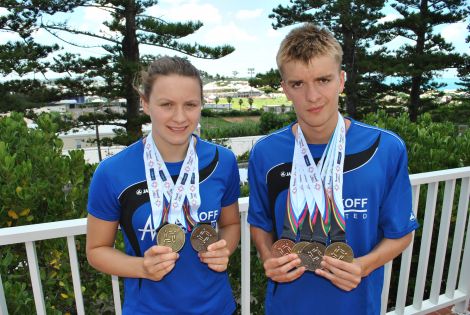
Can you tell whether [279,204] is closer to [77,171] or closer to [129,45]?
[77,171]

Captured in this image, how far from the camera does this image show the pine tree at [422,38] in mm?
20750

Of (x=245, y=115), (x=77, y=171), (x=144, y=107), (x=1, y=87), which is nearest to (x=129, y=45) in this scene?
(x=1, y=87)

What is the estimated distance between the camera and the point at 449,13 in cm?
2092

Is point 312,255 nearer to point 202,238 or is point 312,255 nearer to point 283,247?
point 283,247

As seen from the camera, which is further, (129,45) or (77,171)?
(129,45)

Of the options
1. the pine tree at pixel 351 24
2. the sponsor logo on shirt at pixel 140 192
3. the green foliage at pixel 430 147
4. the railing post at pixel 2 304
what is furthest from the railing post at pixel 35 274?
the pine tree at pixel 351 24

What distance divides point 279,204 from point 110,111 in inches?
701

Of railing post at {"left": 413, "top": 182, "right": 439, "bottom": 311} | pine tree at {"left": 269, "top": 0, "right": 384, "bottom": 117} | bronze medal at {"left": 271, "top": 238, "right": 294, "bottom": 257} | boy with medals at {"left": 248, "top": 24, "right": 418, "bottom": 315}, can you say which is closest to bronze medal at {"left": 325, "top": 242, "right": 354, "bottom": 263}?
boy with medals at {"left": 248, "top": 24, "right": 418, "bottom": 315}

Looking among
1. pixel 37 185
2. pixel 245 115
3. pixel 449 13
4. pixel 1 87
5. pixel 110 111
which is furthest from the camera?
pixel 245 115

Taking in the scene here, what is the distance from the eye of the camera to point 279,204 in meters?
1.55

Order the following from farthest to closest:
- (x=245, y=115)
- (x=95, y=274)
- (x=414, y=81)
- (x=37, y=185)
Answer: (x=245, y=115) → (x=414, y=81) → (x=95, y=274) → (x=37, y=185)

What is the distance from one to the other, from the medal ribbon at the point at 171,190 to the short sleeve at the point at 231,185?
141 mm

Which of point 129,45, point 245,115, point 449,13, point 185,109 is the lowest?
point 245,115

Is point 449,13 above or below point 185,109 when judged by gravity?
above
